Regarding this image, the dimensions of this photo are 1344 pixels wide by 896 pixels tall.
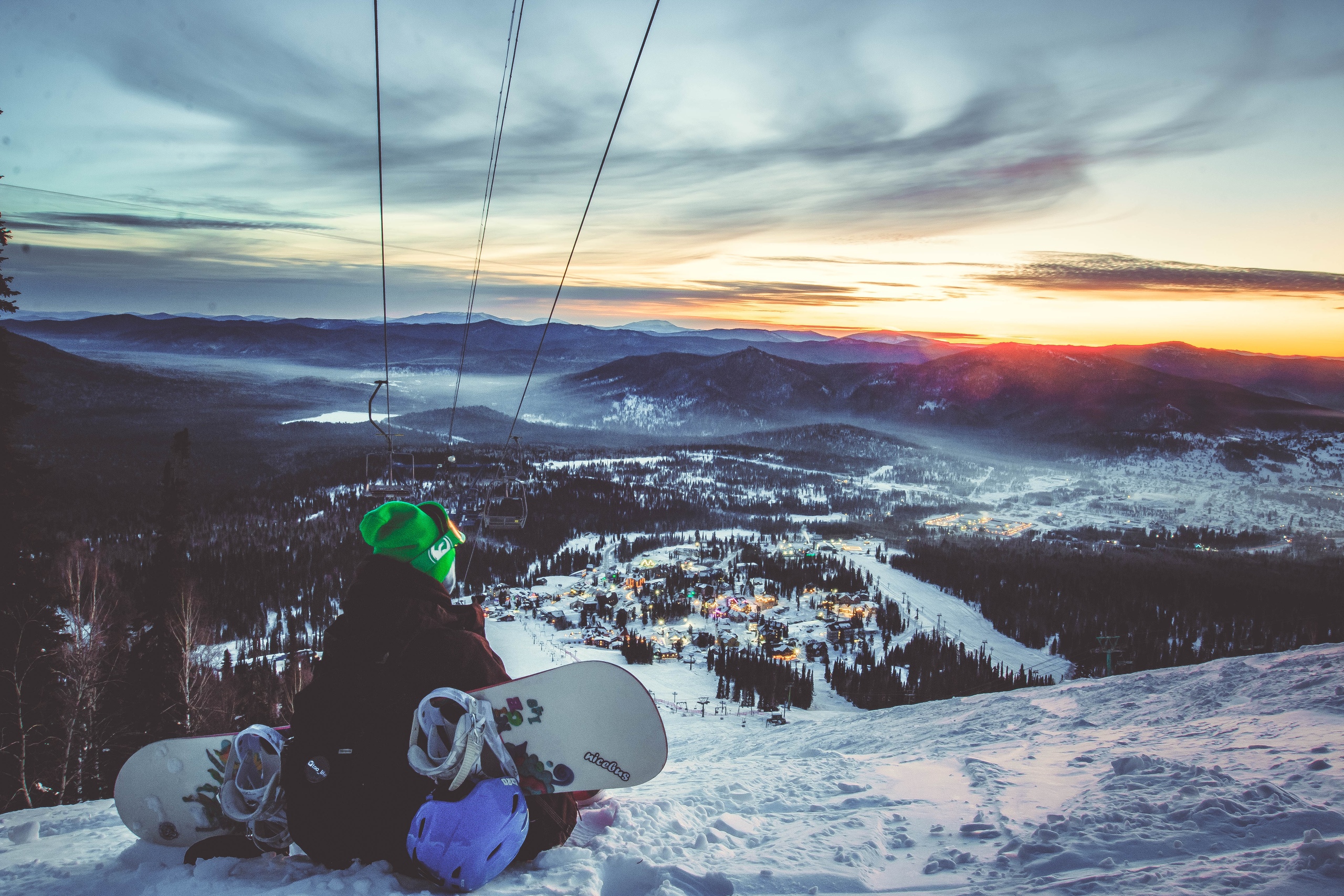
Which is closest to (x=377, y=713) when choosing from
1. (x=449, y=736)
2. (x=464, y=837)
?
(x=449, y=736)

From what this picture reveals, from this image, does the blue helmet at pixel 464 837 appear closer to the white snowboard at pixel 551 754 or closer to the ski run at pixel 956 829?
the ski run at pixel 956 829

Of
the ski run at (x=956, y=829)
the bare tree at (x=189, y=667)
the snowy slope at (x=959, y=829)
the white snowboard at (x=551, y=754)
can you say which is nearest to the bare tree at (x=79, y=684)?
the bare tree at (x=189, y=667)

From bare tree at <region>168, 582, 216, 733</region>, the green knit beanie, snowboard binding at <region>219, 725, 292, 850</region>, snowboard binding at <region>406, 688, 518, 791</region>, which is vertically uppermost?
the green knit beanie

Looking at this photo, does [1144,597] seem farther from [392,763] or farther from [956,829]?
[392,763]

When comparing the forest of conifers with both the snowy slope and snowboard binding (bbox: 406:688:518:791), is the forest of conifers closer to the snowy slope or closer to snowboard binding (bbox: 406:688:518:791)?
the snowy slope

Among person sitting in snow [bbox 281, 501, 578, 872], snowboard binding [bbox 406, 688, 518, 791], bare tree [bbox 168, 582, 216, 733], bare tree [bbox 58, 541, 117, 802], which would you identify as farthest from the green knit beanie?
bare tree [bbox 168, 582, 216, 733]

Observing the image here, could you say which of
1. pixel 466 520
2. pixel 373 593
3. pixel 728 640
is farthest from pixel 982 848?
pixel 728 640
